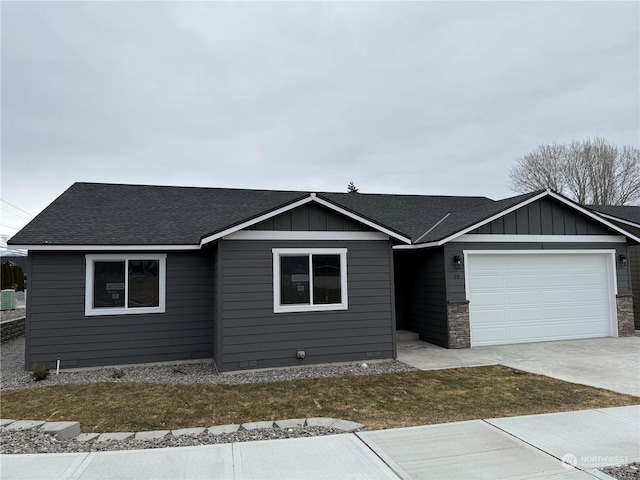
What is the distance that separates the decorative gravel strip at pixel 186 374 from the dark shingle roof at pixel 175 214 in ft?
8.75

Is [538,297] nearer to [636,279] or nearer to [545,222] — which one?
[545,222]

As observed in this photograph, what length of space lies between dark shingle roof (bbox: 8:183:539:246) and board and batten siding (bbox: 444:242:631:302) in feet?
1.85

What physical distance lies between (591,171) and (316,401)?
30.0 m

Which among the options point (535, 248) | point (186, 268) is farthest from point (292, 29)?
point (535, 248)

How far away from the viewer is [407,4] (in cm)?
1041

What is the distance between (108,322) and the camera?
8852 millimetres

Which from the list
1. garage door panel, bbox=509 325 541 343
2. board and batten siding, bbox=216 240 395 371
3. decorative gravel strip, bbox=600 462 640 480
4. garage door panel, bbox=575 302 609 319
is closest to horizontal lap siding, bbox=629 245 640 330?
garage door panel, bbox=575 302 609 319

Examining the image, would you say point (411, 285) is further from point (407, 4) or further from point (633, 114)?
point (633, 114)

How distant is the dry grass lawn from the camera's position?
5223 millimetres

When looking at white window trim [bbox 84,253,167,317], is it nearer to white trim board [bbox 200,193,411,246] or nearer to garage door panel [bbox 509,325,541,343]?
white trim board [bbox 200,193,411,246]

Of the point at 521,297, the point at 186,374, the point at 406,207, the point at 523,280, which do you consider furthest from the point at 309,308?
the point at 406,207

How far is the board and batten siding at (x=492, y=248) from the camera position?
33.7 ft

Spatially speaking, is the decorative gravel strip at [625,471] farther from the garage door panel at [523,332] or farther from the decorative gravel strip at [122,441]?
the garage door panel at [523,332]

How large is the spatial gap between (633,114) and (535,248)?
55.6 feet
